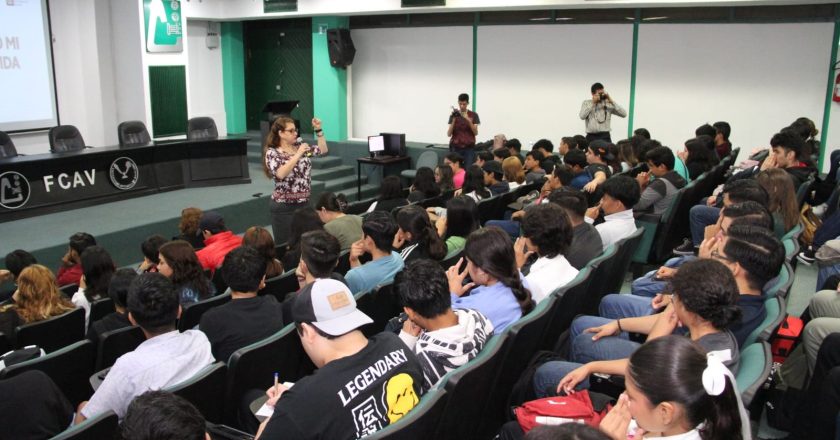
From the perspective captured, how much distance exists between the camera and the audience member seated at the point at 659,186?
5.30 meters

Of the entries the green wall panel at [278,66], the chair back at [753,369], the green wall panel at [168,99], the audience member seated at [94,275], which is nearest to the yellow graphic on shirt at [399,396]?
the chair back at [753,369]

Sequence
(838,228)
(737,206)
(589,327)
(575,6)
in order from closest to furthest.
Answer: (589,327), (737,206), (838,228), (575,6)

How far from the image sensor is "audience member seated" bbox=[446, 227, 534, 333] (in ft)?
9.21

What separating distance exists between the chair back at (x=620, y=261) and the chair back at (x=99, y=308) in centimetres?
262

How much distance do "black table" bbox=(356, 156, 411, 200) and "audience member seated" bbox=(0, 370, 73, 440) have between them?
24.5 ft

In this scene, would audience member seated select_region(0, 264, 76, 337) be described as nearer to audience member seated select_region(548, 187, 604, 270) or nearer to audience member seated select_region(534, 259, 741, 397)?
audience member seated select_region(534, 259, 741, 397)

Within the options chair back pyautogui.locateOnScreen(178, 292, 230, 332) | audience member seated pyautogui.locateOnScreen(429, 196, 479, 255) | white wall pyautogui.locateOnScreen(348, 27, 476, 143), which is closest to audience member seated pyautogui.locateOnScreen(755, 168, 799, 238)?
audience member seated pyautogui.locateOnScreen(429, 196, 479, 255)

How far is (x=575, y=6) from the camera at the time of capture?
28.9ft

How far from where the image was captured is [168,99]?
10.1 meters

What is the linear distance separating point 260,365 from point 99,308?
54.2 inches

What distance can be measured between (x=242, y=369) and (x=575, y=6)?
296 inches

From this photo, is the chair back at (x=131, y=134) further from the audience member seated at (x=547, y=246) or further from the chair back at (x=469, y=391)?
the chair back at (x=469, y=391)

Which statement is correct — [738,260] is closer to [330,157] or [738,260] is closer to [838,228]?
[838,228]

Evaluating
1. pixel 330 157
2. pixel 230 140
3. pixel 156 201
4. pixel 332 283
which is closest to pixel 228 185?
pixel 230 140
